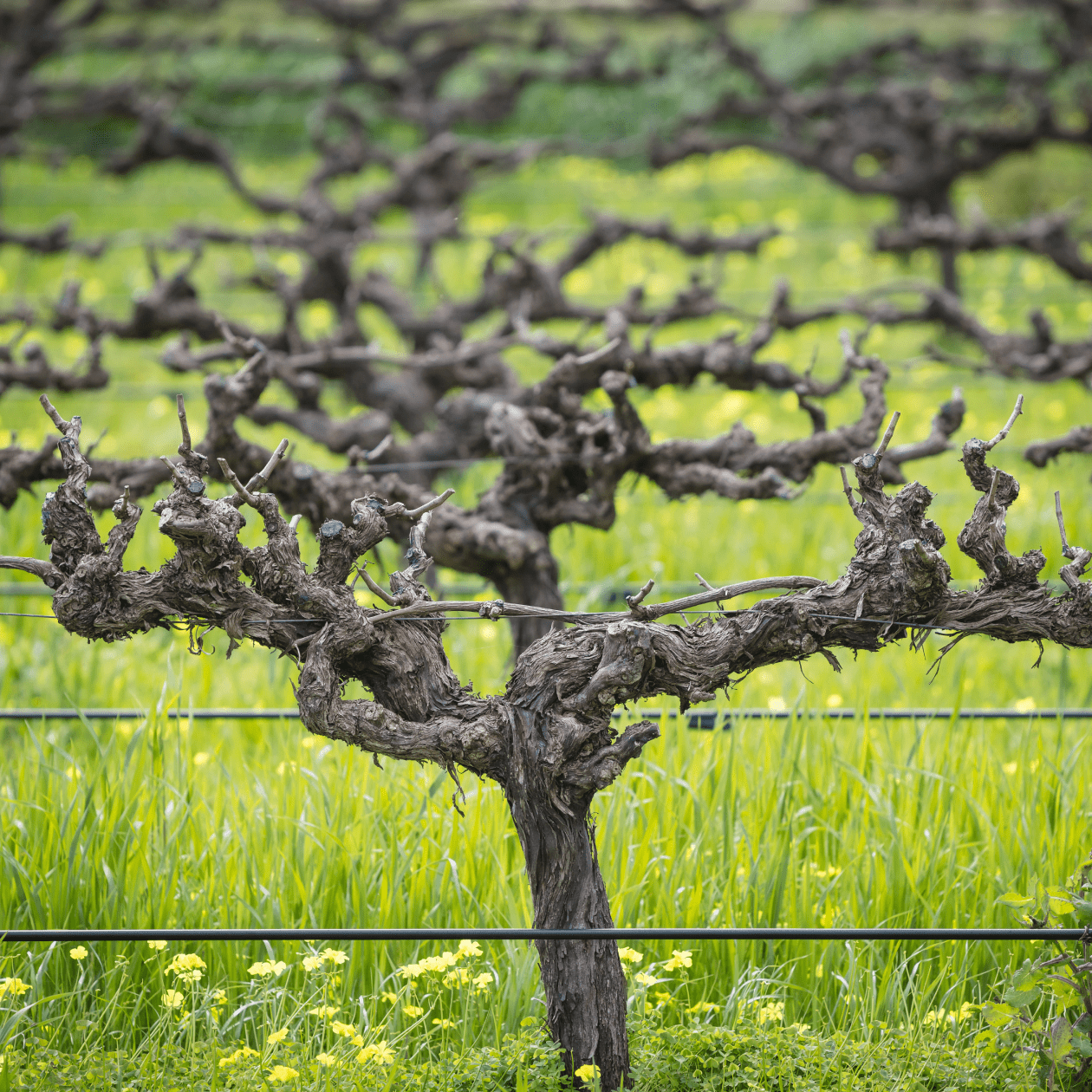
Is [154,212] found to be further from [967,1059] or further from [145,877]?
[967,1059]

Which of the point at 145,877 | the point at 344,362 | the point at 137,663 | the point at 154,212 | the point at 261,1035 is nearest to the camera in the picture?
the point at 261,1035

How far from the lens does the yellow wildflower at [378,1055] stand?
88.4 inches

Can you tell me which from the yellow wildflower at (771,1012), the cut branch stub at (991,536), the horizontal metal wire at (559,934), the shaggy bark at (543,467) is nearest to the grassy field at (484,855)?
the yellow wildflower at (771,1012)

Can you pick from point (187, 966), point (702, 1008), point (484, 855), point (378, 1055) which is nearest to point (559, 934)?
point (378, 1055)

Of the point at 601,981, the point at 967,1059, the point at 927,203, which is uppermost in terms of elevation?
the point at 927,203

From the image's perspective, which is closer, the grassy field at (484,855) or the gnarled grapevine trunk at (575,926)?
the gnarled grapevine trunk at (575,926)

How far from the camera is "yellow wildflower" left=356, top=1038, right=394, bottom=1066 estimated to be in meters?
2.24

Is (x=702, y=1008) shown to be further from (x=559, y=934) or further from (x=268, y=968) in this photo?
(x=268, y=968)

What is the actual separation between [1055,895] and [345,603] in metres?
1.40

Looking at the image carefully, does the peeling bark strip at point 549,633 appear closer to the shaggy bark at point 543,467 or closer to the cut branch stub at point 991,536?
the cut branch stub at point 991,536

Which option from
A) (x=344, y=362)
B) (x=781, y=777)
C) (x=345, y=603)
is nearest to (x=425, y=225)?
(x=344, y=362)

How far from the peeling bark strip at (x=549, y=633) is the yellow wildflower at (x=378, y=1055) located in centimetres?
32

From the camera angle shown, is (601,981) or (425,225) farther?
(425,225)

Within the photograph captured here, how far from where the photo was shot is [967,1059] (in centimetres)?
237
